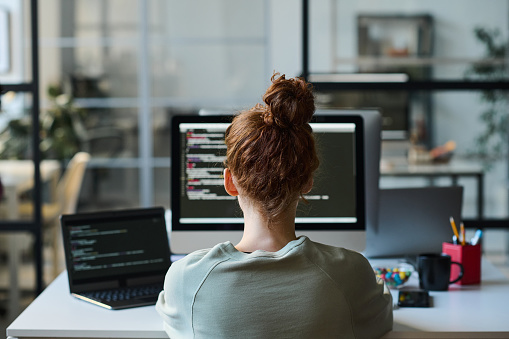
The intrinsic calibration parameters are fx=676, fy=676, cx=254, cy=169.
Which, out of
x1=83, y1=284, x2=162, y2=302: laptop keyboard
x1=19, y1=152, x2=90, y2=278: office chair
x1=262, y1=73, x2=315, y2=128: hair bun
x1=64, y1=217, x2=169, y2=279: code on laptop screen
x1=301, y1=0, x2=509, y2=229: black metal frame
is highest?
x1=301, y1=0, x2=509, y2=229: black metal frame

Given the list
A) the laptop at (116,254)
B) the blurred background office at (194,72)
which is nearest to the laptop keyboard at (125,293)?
the laptop at (116,254)

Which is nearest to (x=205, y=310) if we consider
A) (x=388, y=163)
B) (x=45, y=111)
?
(x=388, y=163)

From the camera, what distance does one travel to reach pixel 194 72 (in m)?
5.60

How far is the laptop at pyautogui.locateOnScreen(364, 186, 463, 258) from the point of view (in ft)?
6.14

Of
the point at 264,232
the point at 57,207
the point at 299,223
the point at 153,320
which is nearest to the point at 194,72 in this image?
the point at 57,207

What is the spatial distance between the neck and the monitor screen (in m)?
0.41

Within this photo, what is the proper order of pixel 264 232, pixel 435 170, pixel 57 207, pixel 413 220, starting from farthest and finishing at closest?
pixel 435 170 → pixel 57 207 → pixel 413 220 → pixel 264 232

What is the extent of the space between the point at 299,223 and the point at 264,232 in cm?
46

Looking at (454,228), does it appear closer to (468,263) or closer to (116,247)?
(468,263)

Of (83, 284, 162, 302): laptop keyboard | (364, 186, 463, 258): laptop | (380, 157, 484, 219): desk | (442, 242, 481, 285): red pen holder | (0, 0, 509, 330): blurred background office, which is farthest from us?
(0, 0, 509, 330): blurred background office

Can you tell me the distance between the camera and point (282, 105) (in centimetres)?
126

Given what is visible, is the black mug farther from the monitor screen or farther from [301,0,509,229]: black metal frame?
[301,0,509,229]: black metal frame

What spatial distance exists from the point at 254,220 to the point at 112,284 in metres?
0.50

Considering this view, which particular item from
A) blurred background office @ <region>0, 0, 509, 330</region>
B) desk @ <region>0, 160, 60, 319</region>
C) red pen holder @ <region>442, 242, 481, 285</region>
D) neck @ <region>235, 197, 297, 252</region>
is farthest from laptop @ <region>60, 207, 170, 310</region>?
blurred background office @ <region>0, 0, 509, 330</region>
